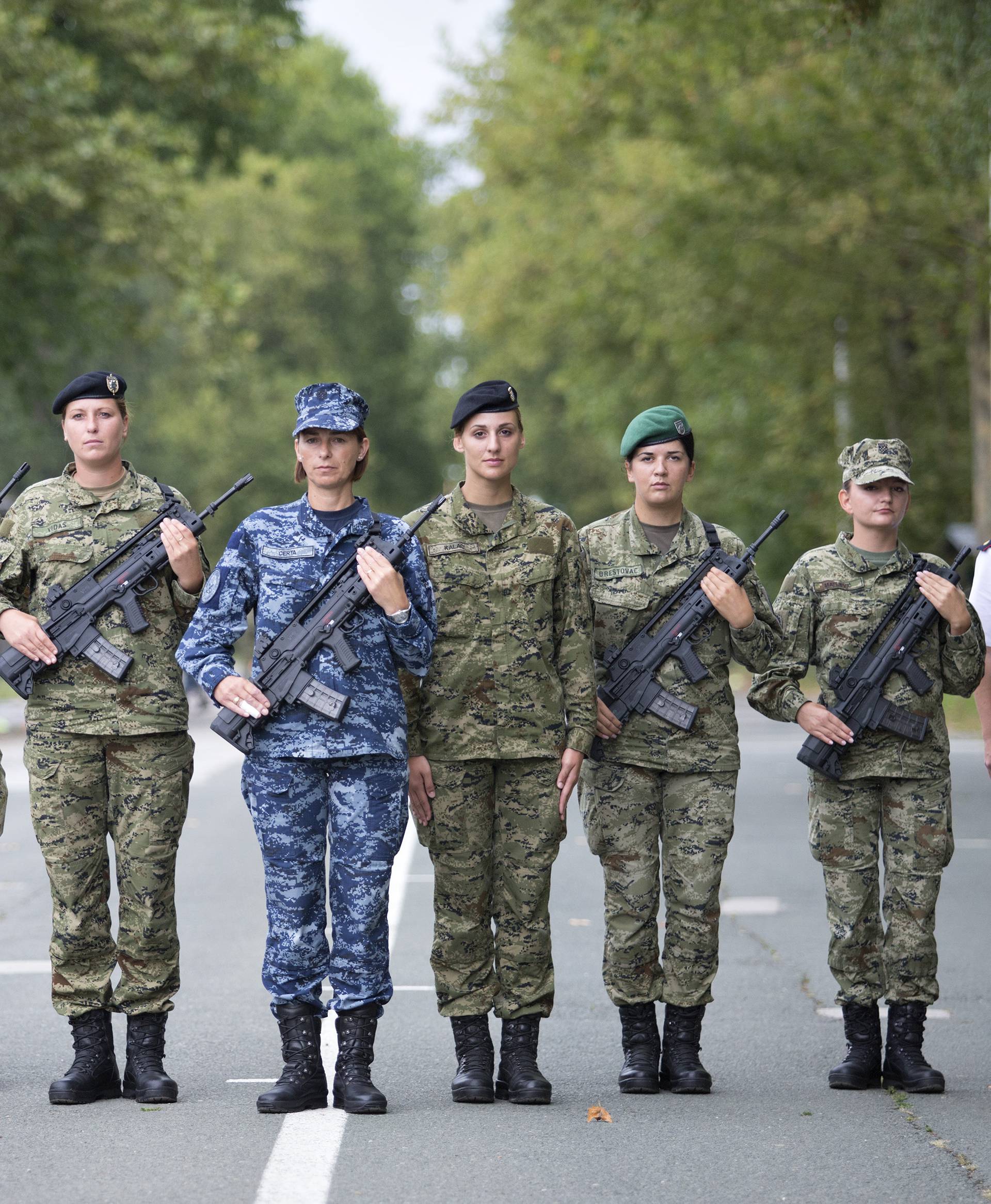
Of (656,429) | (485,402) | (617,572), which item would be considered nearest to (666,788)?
(617,572)

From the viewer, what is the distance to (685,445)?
606cm

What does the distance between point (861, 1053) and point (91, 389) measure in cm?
331

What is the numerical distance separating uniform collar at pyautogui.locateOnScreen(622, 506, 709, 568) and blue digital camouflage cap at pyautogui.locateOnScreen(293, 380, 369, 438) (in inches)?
41.8

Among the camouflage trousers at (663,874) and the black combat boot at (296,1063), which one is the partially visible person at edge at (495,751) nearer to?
the camouflage trousers at (663,874)

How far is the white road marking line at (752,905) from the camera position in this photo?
32.3ft

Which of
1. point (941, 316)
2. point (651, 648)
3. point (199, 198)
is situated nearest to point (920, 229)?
point (941, 316)

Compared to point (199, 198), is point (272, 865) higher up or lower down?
lower down

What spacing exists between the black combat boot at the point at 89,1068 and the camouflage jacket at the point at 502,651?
130 centimetres

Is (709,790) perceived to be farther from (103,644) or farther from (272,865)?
(103,644)

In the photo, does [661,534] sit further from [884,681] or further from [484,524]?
[884,681]

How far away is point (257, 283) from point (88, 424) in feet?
156

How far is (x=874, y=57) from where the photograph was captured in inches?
627

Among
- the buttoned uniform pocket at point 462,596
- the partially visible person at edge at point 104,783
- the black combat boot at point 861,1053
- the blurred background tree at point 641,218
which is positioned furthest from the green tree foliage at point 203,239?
the black combat boot at point 861,1053

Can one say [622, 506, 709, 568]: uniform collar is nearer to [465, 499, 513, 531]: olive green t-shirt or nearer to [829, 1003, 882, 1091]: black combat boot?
[465, 499, 513, 531]: olive green t-shirt
